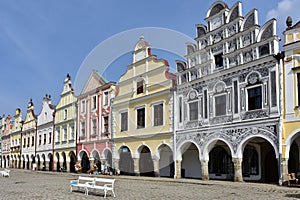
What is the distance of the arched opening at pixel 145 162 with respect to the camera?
1116 inches

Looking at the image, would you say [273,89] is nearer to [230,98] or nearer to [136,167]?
[230,98]

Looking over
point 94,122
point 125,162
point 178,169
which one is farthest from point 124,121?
point 178,169

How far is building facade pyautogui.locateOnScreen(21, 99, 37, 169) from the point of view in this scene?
156 ft

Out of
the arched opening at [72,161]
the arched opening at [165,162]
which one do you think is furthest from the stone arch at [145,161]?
the arched opening at [72,161]

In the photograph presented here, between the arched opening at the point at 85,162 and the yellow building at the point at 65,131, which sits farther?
the yellow building at the point at 65,131

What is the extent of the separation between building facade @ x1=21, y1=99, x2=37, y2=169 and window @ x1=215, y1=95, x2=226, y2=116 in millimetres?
31258

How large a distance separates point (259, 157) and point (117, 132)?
496 inches

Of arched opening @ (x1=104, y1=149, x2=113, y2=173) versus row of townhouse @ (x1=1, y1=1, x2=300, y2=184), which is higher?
row of townhouse @ (x1=1, y1=1, x2=300, y2=184)

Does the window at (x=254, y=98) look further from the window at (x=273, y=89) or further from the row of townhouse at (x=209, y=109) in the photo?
the window at (x=273, y=89)

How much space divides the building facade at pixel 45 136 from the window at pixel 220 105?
81.8ft

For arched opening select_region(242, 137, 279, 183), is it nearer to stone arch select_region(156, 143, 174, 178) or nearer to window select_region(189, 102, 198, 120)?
window select_region(189, 102, 198, 120)

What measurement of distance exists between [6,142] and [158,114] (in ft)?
136

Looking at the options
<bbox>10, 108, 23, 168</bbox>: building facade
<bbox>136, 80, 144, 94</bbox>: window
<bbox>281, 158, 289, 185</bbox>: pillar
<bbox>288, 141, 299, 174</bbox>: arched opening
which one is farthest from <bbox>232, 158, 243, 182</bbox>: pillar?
<bbox>10, 108, 23, 168</bbox>: building facade

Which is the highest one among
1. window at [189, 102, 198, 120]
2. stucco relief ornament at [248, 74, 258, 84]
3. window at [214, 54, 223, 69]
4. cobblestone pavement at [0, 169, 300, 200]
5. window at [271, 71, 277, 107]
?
window at [214, 54, 223, 69]
